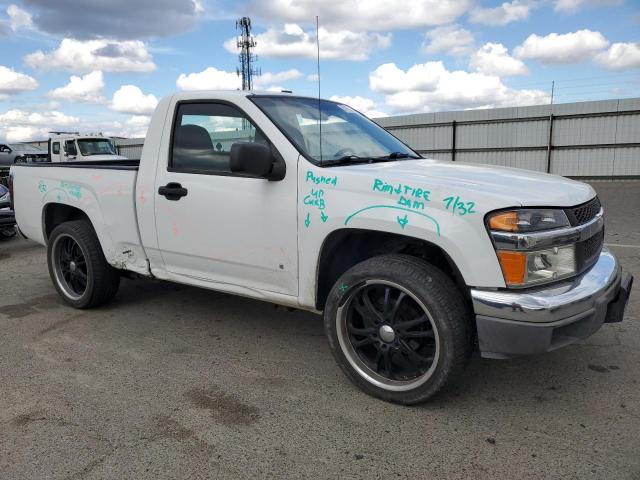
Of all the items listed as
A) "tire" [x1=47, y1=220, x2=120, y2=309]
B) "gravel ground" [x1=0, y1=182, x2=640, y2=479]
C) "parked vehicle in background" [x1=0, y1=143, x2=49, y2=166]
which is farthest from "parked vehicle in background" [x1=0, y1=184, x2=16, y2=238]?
"parked vehicle in background" [x1=0, y1=143, x2=49, y2=166]

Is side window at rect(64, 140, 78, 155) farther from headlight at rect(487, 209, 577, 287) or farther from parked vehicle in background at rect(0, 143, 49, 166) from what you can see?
headlight at rect(487, 209, 577, 287)

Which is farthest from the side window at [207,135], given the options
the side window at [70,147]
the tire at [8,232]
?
the side window at [70,147]

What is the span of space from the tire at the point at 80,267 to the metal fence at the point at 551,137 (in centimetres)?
1654

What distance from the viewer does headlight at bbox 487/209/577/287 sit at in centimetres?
254

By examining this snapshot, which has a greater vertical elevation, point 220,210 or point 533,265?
point 220,210

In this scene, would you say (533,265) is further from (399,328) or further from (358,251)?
(358,251)

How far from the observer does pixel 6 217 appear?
27.9 ft

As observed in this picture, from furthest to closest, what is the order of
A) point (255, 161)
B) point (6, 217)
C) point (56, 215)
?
point (6, 217)
point (56, 215)
point (255, 161)

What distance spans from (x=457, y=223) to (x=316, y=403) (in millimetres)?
1307

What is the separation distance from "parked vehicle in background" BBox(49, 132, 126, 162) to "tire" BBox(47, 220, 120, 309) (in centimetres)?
1257

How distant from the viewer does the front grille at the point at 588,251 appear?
2.77 metres

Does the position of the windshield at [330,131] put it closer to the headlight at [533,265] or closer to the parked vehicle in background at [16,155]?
the headlight at [533,265]

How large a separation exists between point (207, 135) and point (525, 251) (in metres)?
2.36

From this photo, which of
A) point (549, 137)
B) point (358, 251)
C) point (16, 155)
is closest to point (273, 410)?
point (358, 251)
